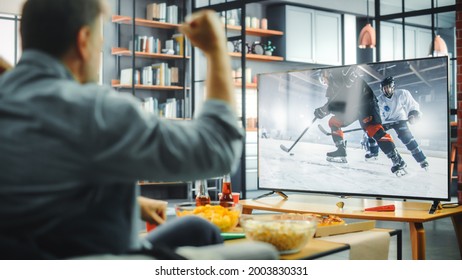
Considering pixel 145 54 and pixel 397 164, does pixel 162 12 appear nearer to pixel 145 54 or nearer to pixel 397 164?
pixel 145 54

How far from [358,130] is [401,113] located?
29 centimetres

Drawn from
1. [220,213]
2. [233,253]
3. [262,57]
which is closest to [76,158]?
[233,253]

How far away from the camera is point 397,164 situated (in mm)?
3240

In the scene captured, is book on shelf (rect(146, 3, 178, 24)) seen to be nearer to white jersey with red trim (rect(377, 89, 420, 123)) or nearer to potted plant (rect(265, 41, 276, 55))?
potted plant (rect(265, 41, 276, 55))

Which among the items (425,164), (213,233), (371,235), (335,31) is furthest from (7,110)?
(335,31)

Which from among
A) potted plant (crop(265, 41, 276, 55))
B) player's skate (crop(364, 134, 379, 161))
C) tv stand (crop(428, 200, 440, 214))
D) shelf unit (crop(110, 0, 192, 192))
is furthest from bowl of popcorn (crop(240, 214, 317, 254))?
potted plant (crop(265, 41, 276, 55))

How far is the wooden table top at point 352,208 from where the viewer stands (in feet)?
9.46

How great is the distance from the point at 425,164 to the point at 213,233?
195 centimetres

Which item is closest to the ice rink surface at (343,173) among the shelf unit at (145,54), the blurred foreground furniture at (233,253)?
the blurred foreground furniture at (233,253)

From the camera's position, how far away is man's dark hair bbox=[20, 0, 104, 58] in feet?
3.15

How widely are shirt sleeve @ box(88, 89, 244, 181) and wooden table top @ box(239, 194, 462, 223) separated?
2017 mm

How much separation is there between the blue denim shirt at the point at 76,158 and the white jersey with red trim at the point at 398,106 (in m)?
2.38

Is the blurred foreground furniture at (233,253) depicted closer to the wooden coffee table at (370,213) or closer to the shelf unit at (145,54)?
the wooden coffee table at (370,213)

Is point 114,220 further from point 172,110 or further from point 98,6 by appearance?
point 172,110
